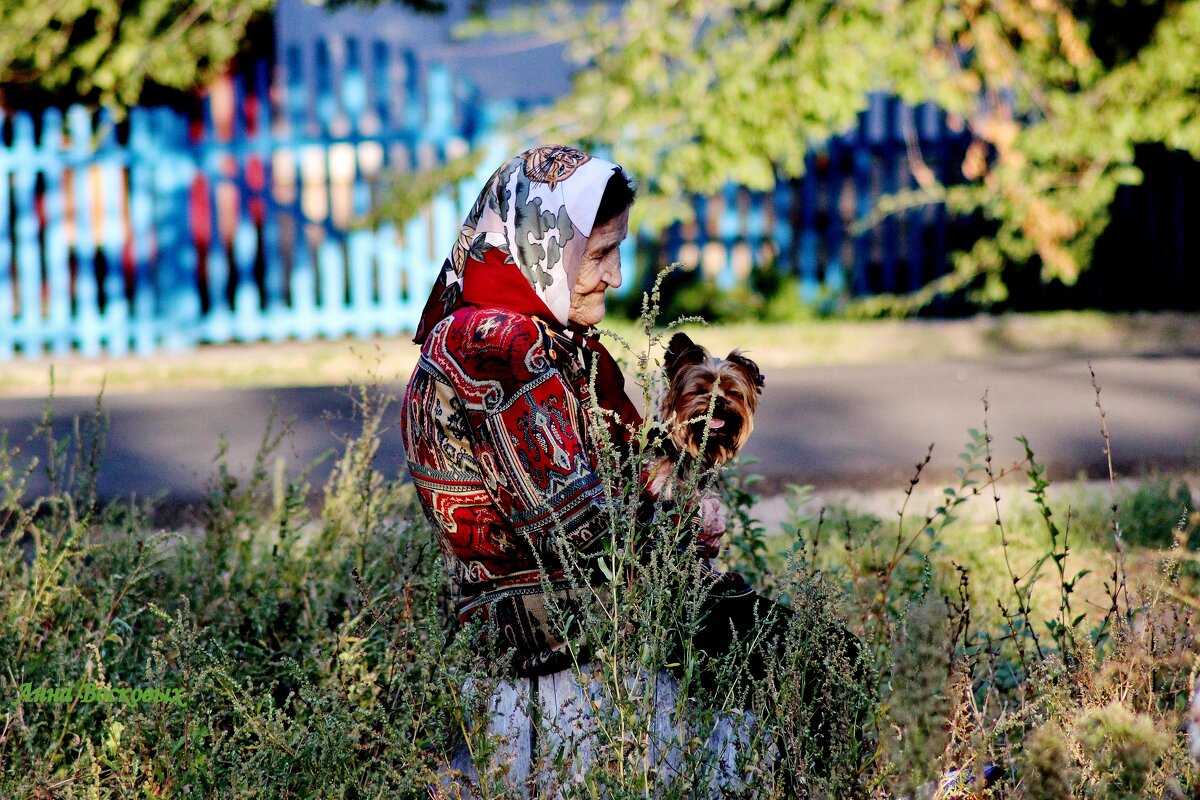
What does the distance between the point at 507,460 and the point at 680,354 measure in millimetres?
517

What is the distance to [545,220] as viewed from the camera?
276 centimetres

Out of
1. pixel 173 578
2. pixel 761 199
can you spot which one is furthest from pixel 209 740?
pixel 761 199

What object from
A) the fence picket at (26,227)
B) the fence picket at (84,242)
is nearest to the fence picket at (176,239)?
the fence picket at (84,242)

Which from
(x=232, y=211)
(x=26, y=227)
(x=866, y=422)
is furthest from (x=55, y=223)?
(x=866, y=422)

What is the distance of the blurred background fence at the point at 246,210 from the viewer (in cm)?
1109

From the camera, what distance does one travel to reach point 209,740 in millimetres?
3422

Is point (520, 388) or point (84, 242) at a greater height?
point (84, 242)

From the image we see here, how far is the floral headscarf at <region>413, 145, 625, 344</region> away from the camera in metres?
2.75

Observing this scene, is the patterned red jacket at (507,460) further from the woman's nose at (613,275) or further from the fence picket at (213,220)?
the fence picket at (213,220)

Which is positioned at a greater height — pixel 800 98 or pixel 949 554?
pixel 800 98

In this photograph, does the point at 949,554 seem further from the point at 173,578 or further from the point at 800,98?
the point at 800,98

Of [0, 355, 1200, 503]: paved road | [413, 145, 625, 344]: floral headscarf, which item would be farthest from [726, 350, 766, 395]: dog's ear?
[0, 355, 1200, 503]: paved road

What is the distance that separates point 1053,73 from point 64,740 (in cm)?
884

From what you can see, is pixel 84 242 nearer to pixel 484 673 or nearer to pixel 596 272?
pixel 596 272
